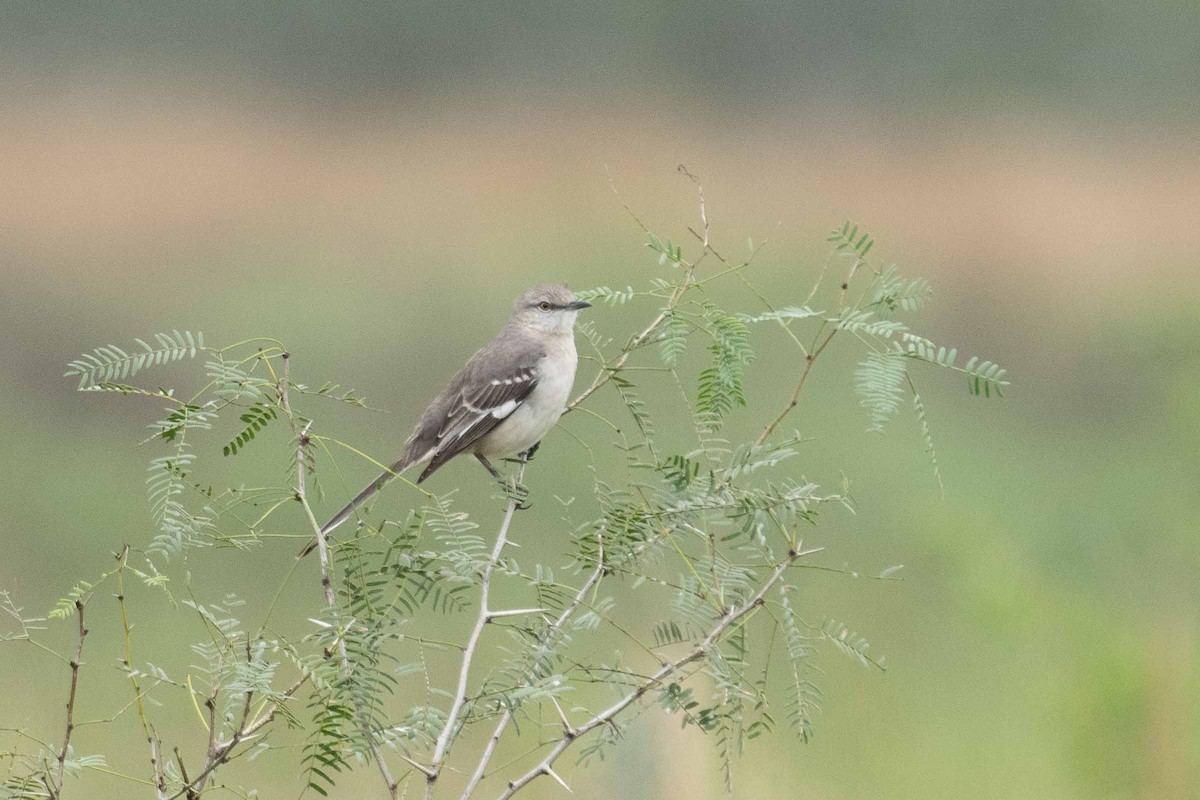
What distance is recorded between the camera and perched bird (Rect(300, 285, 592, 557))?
216 inches

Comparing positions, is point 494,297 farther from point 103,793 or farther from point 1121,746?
point 1121,746

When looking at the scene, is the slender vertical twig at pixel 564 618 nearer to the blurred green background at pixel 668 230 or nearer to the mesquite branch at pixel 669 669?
the mesquite branch at pixel 669 669

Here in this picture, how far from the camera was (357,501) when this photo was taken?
4.32 meters

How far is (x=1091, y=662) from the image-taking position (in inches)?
215

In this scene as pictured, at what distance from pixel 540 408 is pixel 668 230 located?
1062cm

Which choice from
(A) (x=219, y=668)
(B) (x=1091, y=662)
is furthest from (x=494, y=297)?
(A) (x=219, y=668)

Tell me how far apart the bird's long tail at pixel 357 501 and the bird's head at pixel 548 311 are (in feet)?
2.49

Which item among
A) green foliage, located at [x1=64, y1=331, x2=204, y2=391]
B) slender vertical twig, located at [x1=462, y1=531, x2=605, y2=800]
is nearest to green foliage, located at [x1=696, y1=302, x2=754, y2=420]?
slender vertical twig, located at [x1=462, y1=531, x2=605, y2=800]

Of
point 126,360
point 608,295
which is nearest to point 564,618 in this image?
point 608,295

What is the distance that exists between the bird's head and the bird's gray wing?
28cm

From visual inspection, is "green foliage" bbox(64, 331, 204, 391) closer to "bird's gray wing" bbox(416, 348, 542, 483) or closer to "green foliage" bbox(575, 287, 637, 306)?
"green foliage" bbox(575, 287, 637, 306)

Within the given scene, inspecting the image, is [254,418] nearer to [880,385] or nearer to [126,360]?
[126,360]

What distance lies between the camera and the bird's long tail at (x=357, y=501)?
288 centimetres

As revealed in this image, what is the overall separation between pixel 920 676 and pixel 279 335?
706 centimetres
